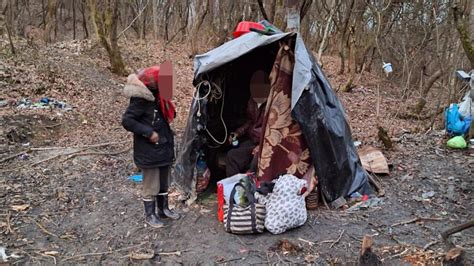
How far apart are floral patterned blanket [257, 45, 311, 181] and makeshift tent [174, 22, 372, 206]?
10 millimetres

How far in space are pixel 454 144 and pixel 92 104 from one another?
7.11 m

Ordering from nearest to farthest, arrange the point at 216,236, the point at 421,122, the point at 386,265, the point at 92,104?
the point at 386,265, the point at 216,236, the point at 92,104, the point at 421,122

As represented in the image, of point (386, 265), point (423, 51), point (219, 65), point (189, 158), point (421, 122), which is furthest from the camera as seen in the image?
point (423, 51)

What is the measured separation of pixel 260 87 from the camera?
5121 mm

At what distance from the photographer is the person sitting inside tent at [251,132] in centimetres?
492

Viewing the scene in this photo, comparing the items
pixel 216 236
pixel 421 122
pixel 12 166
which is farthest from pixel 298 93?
pixel 421 122

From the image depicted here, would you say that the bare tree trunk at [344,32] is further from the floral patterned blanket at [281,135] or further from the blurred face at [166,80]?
the blurred face at [166,80]

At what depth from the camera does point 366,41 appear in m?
14.6

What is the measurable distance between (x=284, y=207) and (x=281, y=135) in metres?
0.88

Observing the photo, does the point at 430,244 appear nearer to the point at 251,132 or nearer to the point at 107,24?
the point at 251,132

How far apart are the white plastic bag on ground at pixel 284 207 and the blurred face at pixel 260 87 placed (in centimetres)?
135

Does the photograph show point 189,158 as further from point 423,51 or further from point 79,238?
point 423,51

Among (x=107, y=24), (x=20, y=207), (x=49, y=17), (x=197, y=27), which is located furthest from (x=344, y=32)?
(x=20, y=207)

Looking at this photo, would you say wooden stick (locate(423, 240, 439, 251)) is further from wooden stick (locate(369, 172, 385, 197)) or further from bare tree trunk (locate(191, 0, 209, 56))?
bare tree trunk (locate(191, 0, 209, 56))
